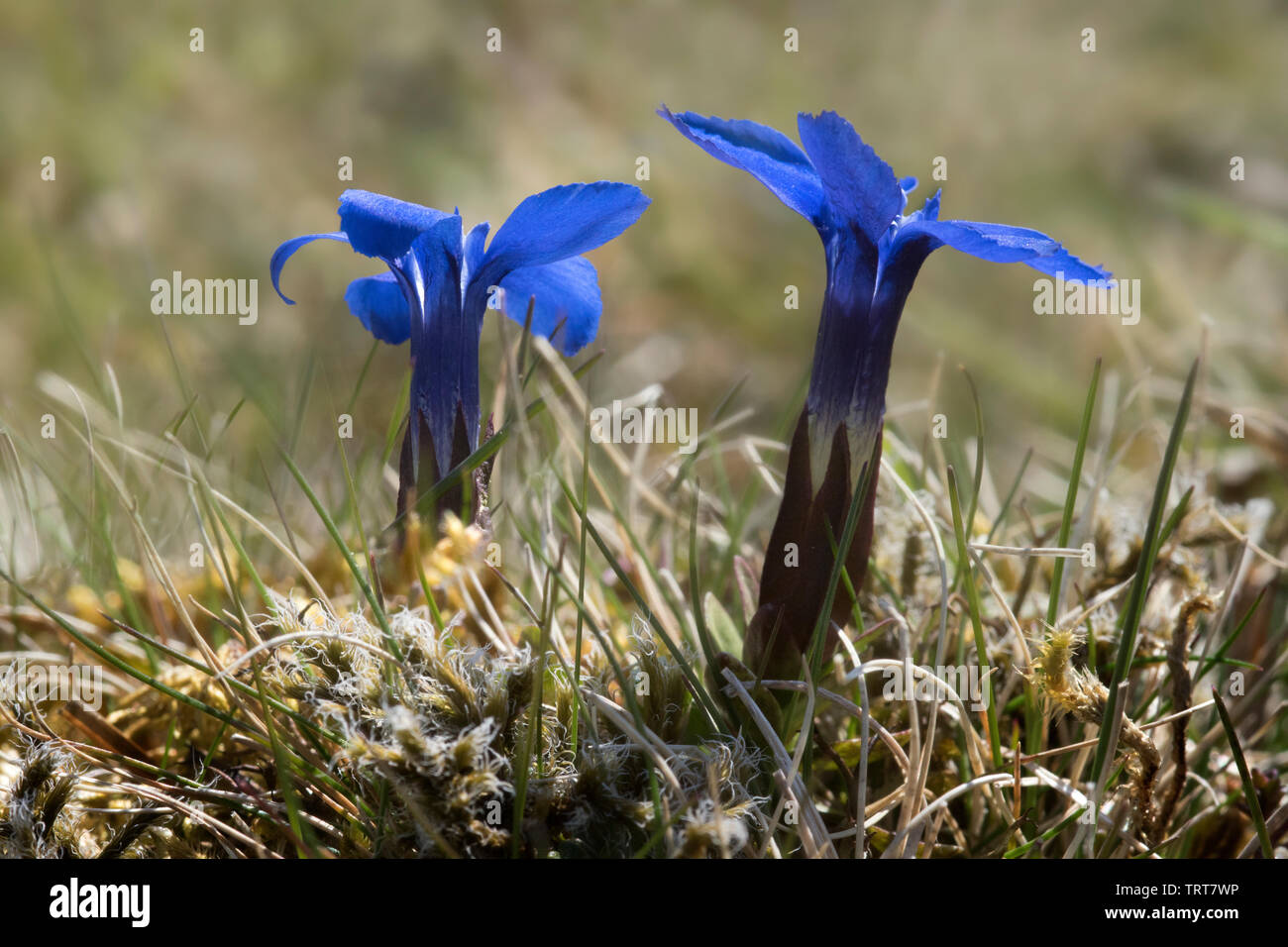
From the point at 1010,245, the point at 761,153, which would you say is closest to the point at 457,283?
the point at 761,153

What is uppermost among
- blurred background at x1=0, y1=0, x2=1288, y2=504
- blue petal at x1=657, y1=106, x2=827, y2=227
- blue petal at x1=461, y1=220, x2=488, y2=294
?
blurred background at x1=0, y1=0, x2=1288, y2=504

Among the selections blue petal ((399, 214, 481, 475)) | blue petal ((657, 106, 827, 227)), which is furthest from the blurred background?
blue petal ((657, 106, 827, 227))

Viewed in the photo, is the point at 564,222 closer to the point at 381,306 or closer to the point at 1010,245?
the point at 381,306

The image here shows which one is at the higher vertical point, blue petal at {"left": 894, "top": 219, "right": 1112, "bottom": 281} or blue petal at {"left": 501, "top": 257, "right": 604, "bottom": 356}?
blue petal at {"left": 501, "top": 257, "right": 604, "bottom": 356}

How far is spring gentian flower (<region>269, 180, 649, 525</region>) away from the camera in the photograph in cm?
116

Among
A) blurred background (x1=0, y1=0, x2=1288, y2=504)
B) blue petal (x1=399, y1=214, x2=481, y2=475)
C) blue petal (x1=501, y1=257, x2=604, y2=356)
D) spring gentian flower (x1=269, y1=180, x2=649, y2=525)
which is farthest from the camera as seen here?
blurred background (x1=0, y1=0, x2=1288, y2=504)

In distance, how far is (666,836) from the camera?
1.02m

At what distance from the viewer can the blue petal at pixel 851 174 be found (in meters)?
1.03

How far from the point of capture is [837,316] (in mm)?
1191

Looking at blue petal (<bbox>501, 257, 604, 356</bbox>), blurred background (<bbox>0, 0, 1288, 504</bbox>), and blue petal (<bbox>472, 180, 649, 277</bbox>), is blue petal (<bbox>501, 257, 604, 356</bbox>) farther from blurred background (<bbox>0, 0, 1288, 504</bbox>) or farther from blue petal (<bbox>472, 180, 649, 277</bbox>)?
blurred background (<bbox>0, 0, 1288, 504</bbox>)

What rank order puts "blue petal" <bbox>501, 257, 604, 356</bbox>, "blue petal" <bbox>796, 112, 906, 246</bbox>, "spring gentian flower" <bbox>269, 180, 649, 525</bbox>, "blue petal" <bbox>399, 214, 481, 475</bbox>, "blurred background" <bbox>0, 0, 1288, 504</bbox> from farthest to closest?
"blurred background" <bbox>0, 0, 1288, 504</bbox> < "blue petal" <bbox>501, 257, 604, 356</bbox> < "blue petal" <bbox>399, 214, 481, 475</bbox> < "spring gentian flower" <bbox>269, 180, 649, 525</bbox> < "blue petal" <bbox>796, 112, 906, 246</bbox>

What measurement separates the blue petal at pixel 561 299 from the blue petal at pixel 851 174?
385mm
